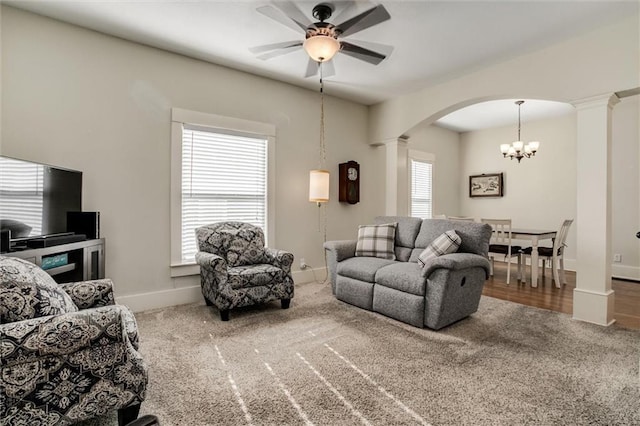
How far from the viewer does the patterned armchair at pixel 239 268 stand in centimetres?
305

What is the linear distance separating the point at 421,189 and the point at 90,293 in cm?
581

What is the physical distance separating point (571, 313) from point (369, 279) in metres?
2.07

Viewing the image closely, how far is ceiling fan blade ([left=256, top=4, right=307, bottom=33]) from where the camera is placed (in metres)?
2.36

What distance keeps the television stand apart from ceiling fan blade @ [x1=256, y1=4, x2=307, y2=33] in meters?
2.19

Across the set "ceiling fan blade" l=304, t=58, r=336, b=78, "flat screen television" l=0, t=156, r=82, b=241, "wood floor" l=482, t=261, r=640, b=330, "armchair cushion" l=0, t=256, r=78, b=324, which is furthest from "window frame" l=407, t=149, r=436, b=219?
"armchair cushion" l=0, t=256, r=78, b=324

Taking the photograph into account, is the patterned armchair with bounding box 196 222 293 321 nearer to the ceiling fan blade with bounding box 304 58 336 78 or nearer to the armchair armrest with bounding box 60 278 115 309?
the armchair armrest with bounding box 60 278 115 309

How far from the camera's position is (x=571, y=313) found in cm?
331

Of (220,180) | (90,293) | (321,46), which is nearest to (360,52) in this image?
(321,46)

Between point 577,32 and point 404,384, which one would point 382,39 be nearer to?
point 577,32

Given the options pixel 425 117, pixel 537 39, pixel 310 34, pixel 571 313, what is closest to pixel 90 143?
pixel 310 34

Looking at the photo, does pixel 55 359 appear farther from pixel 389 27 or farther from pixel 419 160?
pixel 419 160

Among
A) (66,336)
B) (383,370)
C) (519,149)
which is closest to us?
(66,336)

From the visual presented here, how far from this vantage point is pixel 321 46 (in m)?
2.48

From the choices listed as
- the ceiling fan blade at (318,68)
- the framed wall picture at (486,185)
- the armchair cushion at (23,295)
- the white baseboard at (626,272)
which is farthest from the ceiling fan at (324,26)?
the framed wall picture at (486,185)
